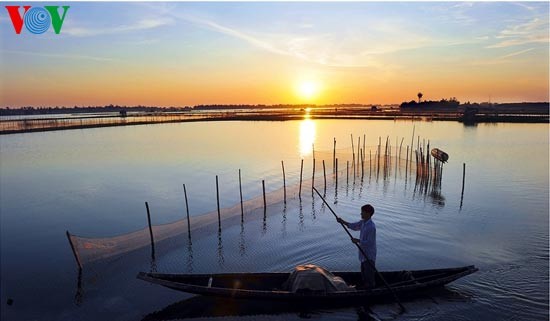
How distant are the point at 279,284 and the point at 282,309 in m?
0.53

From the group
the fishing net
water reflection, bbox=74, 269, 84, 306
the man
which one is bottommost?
water reflection, bbox=74, 269, 84, 306

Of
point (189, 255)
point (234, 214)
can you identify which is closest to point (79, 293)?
point (189, 255)

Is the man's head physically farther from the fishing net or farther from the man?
the fishing net

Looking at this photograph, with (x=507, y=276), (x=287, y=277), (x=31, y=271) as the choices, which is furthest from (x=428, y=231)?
(x=31, y=271)

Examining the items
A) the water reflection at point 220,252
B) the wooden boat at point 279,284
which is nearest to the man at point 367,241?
the wooden boat at point 279,284

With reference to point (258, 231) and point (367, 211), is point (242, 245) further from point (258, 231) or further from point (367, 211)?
point (367, 211)

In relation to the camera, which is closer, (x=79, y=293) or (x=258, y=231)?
(x=79, y=293)

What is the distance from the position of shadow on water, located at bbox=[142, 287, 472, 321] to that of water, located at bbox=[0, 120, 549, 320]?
4cm

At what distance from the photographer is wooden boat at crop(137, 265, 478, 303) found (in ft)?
22.6

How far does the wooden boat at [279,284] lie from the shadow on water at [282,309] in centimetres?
19

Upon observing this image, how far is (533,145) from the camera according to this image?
2897 cm

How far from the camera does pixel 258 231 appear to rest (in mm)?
11508

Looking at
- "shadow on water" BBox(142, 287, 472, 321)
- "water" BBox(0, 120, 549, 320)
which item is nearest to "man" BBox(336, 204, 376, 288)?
"shadow on water" BBox(142, 287, 472, 321)

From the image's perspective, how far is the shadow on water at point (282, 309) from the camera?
7012 mm
